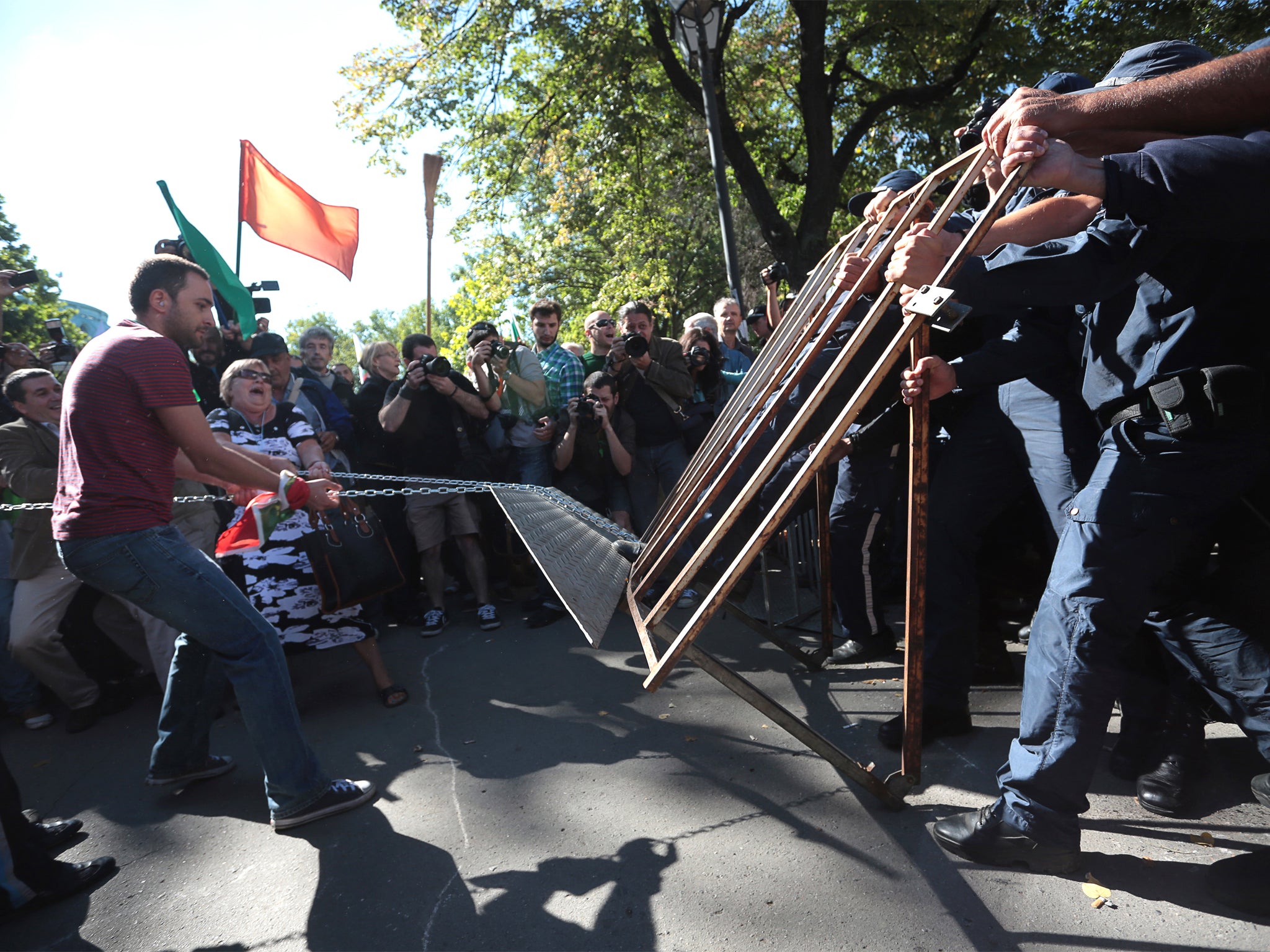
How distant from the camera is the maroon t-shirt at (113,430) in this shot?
2.64 meters

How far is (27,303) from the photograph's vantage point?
670 inches

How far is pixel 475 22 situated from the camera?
1130 cm

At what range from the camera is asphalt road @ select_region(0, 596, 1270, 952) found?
1977 mm

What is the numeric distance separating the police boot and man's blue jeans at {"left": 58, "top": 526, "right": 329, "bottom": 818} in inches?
107

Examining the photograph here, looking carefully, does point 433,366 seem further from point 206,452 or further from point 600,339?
point 206,452

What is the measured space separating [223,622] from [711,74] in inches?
261

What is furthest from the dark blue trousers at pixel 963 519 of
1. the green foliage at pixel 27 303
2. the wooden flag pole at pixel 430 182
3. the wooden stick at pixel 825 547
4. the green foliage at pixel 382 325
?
the green foliage at pixel 382 325

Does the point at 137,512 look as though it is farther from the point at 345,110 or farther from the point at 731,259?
the point at 345,110

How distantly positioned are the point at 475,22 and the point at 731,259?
6831mm

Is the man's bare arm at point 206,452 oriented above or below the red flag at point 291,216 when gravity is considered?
below

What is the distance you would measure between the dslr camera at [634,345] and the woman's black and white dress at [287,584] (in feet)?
7.39

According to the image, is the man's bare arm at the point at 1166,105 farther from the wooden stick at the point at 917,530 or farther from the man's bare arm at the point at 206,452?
the man's bare arm at the point at 206,452

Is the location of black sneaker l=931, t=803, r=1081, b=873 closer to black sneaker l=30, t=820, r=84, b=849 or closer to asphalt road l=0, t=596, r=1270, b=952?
asphalt road l=0, t=596, r=1270, b=952

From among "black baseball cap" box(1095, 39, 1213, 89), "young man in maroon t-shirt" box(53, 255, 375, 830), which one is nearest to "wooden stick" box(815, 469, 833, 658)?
Answer: "black baseball cap" box(1095, 39, 1213, 89)
